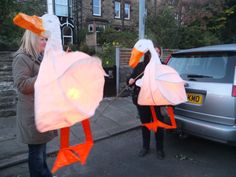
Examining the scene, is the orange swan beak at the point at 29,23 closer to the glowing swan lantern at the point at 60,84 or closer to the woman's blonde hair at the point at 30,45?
the glowing swan lantern at the point at 60,84

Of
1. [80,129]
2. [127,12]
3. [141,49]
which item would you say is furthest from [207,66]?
[127,12]

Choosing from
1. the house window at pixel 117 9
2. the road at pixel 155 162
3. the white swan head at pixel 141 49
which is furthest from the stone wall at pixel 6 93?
the house window at pixel 117 9

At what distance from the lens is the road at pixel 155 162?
3.48 m

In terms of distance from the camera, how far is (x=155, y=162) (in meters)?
3.81

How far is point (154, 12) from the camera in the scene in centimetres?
1287

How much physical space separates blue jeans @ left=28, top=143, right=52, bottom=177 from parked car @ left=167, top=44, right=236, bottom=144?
2168 mm

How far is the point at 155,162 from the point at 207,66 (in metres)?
1.71

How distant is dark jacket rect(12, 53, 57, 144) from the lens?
2.34m

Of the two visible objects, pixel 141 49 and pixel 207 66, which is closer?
pixel 141 49

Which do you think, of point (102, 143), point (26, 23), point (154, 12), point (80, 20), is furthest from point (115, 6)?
point (26, 23)

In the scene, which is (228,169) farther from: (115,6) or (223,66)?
(115,6)

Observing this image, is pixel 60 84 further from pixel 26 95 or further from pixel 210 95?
pixel 210 95

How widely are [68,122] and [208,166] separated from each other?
257cm

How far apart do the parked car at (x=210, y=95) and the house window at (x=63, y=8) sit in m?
18.0
